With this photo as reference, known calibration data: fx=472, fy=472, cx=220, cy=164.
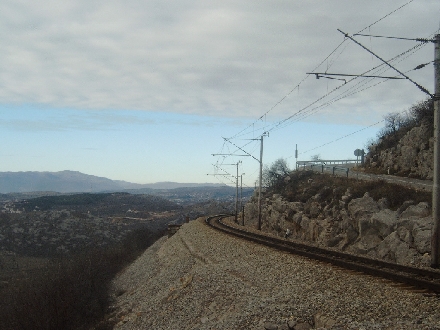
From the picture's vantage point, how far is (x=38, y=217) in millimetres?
116312

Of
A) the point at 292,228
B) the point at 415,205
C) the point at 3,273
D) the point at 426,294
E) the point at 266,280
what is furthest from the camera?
the point at 3,273

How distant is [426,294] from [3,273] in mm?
68962

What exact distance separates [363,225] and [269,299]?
1377 cm

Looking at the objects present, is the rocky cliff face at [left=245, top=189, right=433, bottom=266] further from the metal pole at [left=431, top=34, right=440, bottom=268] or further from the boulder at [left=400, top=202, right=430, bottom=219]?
the metal pole at [left=431, top=34, right=440, bottom=268]

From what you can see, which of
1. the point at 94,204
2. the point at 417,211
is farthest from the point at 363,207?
the point at 94,204

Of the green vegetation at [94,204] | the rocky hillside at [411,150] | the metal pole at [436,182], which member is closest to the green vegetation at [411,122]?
the rocky hillside at [411,150]

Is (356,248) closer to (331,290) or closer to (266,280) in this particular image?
(266,280)

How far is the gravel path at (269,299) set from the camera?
1004 centimetres

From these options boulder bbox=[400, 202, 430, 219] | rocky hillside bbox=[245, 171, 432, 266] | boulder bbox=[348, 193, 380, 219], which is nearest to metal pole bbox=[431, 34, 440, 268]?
rocky hillside bbox=[245, 171, 432, 266]

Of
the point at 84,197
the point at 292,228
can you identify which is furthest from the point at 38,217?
the point at 292,228

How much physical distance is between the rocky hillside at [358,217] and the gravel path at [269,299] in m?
5.18

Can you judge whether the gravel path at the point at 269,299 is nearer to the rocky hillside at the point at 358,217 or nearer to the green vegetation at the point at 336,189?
the rocky hillside at the point at 358,217

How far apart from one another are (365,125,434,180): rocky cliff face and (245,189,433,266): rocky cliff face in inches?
246

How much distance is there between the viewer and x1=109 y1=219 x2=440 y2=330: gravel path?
10039 mm
